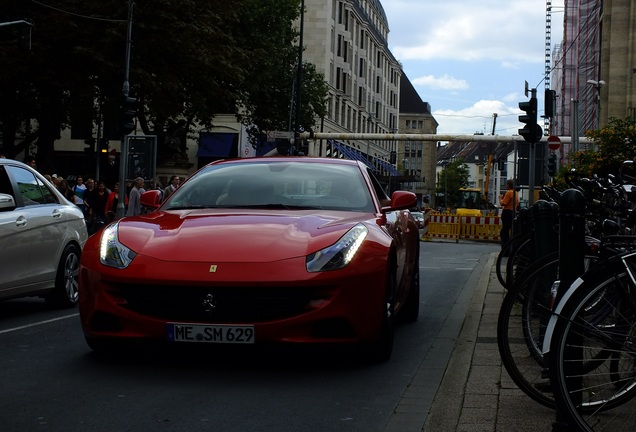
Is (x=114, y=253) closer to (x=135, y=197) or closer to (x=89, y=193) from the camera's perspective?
(x=135, y=197)

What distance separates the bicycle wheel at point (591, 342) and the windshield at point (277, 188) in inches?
155

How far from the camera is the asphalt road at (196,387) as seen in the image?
526cm

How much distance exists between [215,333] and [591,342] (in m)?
2.90

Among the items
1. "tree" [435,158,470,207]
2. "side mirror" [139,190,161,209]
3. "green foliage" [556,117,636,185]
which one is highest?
"tree" [435,158,470,207]

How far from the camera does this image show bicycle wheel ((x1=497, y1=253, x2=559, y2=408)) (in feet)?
17.6

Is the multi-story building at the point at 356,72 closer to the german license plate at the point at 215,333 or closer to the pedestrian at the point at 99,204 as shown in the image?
the pedestrian at the point at 99,204

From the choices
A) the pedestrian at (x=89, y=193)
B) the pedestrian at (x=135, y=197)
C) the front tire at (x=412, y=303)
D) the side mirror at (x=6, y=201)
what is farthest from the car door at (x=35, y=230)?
the pedestrian at (x=89, y=193)

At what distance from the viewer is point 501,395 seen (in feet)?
19.0

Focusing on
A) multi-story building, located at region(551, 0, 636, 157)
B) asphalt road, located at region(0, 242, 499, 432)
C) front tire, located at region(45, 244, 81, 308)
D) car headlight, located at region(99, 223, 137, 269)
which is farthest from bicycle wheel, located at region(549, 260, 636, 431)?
multi-story building, located at region(551, 0, 636, 157)

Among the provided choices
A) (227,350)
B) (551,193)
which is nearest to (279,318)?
(227,350)

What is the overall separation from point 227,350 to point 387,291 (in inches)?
53.5

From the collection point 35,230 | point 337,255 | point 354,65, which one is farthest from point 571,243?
point 354,65

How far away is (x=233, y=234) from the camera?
22.9ft

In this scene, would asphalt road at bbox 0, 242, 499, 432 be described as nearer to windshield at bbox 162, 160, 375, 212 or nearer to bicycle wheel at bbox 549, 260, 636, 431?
windshield at bbox 162, 160, 375, 212
